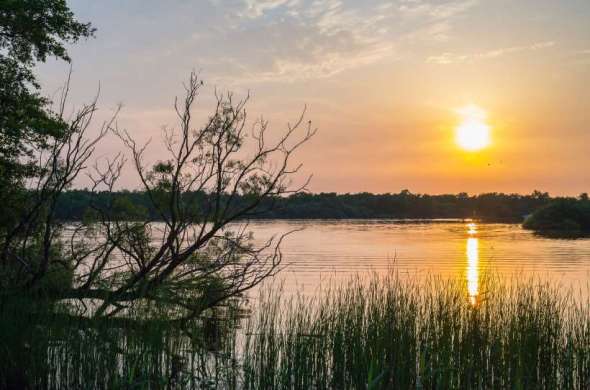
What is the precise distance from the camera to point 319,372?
6809 millimetres

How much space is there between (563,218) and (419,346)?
5905 cm

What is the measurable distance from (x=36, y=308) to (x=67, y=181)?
1.64 meters

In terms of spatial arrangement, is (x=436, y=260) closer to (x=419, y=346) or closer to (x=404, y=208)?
(x=419, y=346)

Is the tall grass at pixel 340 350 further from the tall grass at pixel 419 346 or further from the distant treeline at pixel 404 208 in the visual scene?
the distant treeline at pixel 404 208

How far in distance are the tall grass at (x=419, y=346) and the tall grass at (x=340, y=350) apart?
1 cm

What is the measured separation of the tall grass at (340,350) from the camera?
638 cm

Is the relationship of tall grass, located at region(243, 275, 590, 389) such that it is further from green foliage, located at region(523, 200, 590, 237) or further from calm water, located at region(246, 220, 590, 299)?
green foliage, located at region(523, 200, 590, 237)

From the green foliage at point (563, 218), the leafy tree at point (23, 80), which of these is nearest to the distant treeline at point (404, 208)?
the green foliage at point (563, 218)

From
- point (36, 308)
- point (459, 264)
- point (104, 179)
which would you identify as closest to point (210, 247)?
point (104, 179)

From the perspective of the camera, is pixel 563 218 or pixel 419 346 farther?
pixel 563 218

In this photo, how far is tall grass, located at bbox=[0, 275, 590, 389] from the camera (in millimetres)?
6375

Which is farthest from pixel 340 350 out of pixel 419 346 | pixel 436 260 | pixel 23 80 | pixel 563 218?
pixel 563 218

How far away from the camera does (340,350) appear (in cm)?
698

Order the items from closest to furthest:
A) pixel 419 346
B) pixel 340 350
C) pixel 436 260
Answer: pixel 340 350, pixel 419 346, pixel 436 260
